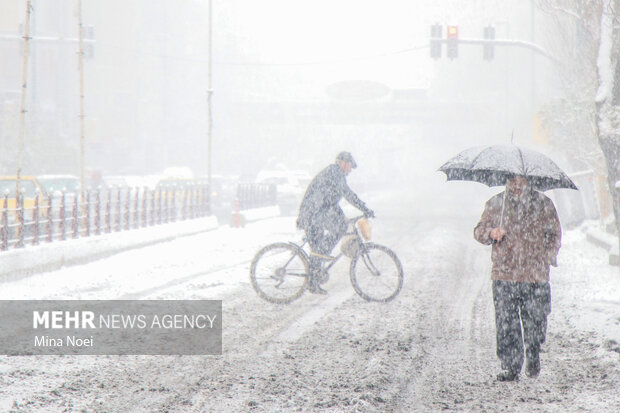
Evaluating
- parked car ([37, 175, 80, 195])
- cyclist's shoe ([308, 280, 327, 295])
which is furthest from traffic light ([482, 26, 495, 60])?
cyclist's shoe ([308, 280, 327, 295])

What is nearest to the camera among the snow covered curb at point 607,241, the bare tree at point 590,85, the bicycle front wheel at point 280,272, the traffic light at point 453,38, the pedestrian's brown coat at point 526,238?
the pedestrian's brown coat at point 526,238

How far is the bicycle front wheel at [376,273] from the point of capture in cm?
1017

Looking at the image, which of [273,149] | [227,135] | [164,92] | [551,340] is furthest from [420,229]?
[273,149]

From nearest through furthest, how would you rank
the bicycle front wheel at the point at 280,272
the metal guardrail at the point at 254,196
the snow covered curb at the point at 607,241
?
the bicycle front wheel at the point at 280,272
the snow covered curb at the point at 607,241
the metal guardrail at the point at 254,196

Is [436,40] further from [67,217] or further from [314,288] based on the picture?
[314,288]

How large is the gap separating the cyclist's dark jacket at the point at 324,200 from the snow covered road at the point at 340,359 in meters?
1.04

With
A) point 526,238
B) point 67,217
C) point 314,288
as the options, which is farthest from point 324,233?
point 67,217

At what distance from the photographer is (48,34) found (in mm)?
55156

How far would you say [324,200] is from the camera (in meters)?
9.95

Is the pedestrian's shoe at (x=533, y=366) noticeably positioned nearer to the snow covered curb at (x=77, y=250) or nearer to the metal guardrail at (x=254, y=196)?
the snow covered curb at (x=77, y=250)

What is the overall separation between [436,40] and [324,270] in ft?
57.7

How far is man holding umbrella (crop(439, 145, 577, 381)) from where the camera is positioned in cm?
635

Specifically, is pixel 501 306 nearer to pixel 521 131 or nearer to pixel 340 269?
pixel 340 269

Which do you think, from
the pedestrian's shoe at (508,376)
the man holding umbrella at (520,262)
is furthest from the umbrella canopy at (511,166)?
the pedestrian's shoe at (508,376)
